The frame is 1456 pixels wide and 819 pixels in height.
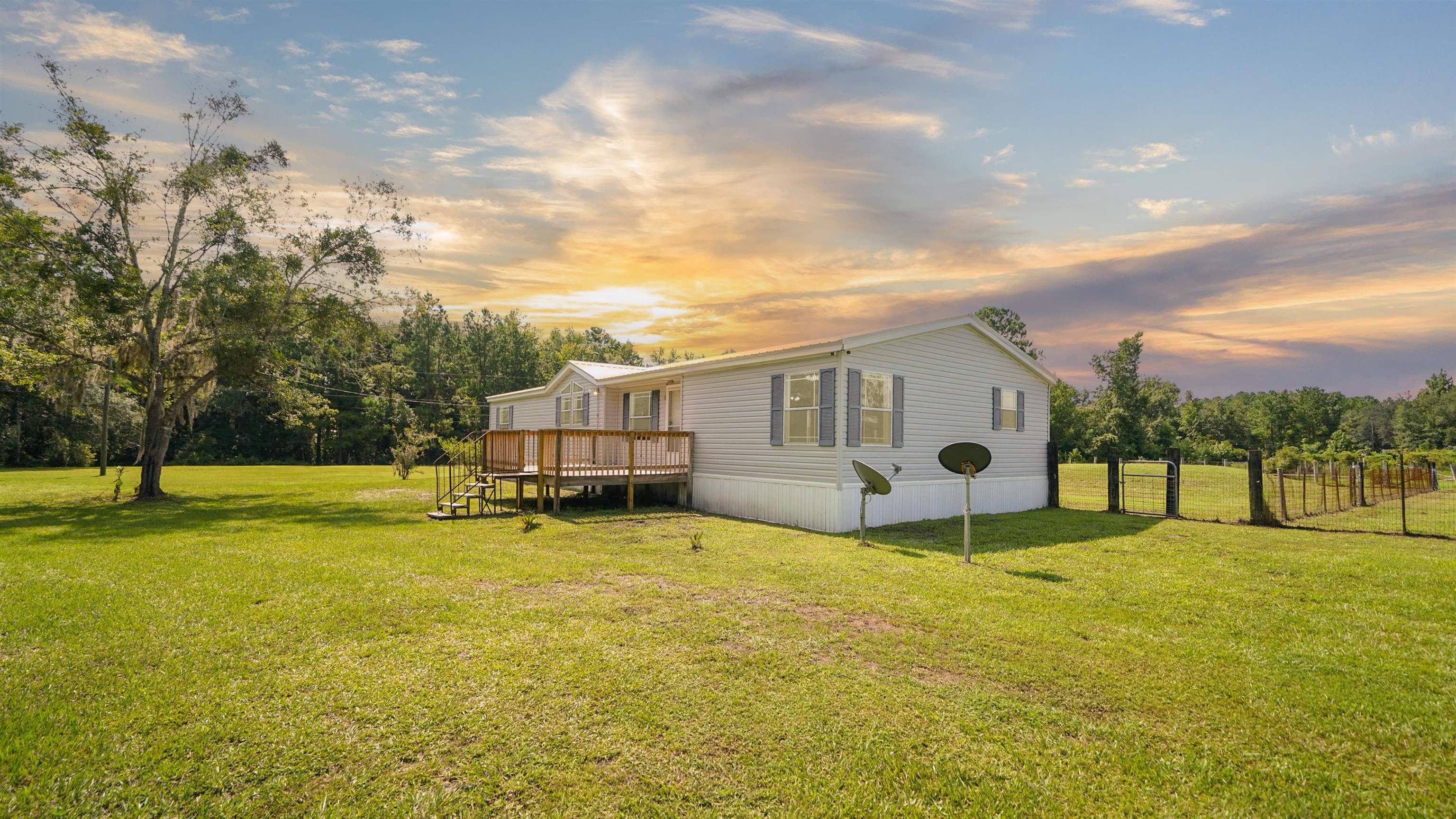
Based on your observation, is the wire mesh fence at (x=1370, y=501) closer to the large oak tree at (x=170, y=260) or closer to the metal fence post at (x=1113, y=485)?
the metal fence post at (x=1113, y=485)

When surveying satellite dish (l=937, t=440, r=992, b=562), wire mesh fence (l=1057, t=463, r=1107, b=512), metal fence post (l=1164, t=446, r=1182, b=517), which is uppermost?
satellite dish (l=937, t=440, r=992, b=562)

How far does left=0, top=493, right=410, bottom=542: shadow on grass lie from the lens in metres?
10.5

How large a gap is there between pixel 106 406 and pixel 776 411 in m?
29.1

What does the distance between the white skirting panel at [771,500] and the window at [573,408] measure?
6.05 m

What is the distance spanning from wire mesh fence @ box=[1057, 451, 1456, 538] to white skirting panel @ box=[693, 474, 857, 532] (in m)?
6.66

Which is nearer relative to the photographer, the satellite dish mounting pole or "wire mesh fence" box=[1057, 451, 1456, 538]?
the satellite dish mounting pole

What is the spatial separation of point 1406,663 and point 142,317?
22.7 meters

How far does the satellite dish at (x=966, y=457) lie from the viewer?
8547mm

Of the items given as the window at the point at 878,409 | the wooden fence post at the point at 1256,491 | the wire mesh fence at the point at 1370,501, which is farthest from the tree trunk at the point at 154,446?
the wire mesh fence at the point at 1370,501

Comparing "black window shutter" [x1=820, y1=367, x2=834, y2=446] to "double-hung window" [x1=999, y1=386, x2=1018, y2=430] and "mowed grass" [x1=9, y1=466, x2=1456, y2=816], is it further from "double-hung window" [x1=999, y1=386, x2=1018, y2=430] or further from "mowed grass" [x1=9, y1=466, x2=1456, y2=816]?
"double-hung window" [x1=999, y1=386, x2=1018, y2=430]

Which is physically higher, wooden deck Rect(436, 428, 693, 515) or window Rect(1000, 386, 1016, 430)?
window Rect(1000, 386, 1016, 430)

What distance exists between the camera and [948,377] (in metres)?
13.4

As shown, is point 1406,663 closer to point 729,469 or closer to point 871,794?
point 871,794

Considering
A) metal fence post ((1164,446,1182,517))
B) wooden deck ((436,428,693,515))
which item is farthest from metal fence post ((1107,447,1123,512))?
wooden deck ((436,428,693,515))
